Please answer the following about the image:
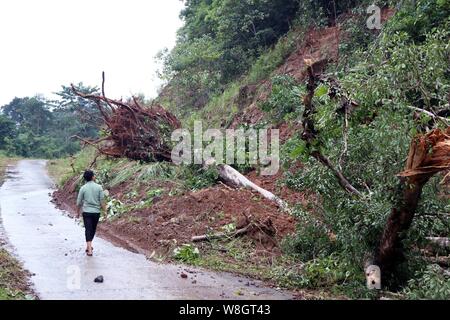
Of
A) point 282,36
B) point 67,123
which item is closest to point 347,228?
point 282,36

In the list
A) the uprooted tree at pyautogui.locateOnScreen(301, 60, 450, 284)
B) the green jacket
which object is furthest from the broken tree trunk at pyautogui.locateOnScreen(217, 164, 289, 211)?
the green jacket

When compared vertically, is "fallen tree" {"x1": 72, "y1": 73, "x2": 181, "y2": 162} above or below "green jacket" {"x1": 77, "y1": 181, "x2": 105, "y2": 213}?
above

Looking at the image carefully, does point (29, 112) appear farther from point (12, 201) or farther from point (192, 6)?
point (12, 201)

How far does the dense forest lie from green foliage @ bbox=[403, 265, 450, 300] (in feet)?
0.06

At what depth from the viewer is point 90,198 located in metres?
8.64

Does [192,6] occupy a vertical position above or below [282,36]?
above

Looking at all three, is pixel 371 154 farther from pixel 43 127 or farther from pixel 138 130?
pixel 43 127

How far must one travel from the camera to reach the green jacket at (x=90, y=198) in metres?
8.65

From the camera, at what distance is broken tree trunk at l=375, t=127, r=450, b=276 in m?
5.38

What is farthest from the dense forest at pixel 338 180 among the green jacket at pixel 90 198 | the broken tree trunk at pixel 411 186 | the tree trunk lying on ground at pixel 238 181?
the green jacket at pixel 90 198

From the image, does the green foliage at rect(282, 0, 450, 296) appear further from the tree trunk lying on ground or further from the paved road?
the tree trunk lying on ground

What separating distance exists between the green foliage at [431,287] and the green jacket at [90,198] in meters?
5.16
